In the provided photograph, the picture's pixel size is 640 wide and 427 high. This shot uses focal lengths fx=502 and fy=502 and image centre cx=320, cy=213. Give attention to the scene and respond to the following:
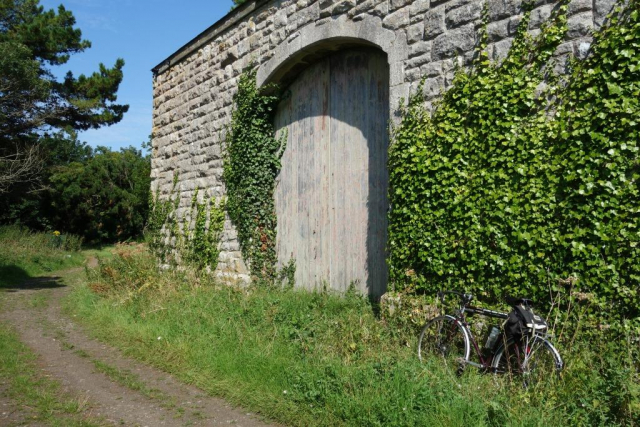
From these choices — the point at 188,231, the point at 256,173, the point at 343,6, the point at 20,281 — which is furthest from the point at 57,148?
the point at 343,6

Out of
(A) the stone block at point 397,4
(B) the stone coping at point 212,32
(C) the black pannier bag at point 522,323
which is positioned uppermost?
(B) the stone coping at point 212,32

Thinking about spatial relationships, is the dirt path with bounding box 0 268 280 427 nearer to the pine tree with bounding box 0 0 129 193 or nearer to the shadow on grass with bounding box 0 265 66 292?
the shadow on grass with bounding box 0 265 66 292

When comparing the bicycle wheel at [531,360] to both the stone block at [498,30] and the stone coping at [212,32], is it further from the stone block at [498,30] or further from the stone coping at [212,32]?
the stone coping at [212,32]

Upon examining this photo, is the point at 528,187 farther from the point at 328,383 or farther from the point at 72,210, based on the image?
the point at 72,210

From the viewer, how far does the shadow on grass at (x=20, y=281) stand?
10836 mm

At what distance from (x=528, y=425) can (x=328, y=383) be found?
57.5 inches

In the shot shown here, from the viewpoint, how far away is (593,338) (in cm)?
397

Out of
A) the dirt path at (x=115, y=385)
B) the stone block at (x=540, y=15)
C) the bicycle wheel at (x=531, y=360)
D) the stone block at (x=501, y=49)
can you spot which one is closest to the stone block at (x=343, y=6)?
the stone block at (x=501, y=49)

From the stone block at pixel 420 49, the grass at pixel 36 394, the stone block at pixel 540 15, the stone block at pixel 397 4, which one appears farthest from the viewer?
the stone block at pixel 397 4

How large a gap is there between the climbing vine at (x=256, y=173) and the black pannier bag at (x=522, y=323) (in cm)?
458

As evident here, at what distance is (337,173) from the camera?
273 inches

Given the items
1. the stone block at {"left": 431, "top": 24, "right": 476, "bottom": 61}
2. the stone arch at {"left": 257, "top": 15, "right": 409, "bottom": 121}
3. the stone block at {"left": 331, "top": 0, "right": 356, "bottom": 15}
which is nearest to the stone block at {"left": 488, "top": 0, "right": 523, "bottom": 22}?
the stone block at {"left": 431, "top": 24, "right": 476, "bottom": 61}

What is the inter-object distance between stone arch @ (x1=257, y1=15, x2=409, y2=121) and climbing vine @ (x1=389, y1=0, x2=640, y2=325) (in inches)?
19.1

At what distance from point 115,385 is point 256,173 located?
159 inches
